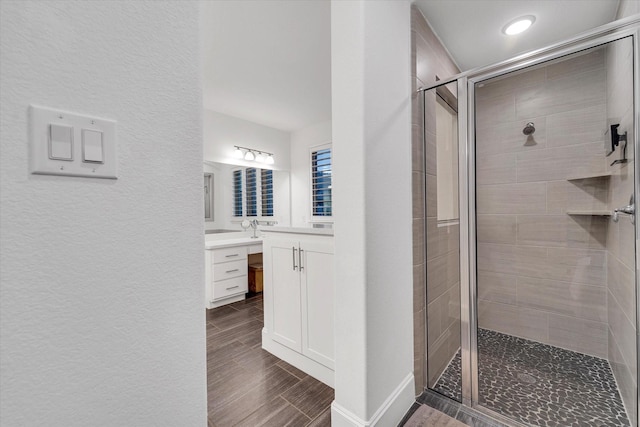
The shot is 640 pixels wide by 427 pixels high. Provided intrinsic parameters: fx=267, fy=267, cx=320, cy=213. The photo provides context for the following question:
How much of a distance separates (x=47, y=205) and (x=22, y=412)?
0.37 m

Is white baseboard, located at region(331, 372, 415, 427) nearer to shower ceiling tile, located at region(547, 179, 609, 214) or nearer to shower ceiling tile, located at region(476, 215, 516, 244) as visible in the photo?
shower ceiling tile, located at region(476, 215, 516, 244)

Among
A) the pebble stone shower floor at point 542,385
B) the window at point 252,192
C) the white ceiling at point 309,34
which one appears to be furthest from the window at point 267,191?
the pebble stone shower floor at point 542,385

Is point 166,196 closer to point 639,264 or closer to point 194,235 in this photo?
point 194,235

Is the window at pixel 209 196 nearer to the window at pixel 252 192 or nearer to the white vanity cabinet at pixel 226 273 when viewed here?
the window at pixel 252 192

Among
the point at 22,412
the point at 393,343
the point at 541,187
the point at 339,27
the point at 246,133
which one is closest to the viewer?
the point at 22,412

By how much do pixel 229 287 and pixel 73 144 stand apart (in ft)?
10.1

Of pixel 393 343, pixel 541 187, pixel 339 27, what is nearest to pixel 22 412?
pixel 393 343

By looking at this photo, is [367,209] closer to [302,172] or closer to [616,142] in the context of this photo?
[616,142]

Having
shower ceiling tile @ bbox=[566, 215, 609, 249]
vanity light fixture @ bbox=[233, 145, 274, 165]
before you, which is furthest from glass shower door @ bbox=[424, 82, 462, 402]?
vanity light fixture @ bbox=[233, 145, 274, 165]

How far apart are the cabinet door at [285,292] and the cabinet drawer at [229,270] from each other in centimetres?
130

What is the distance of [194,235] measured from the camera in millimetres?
691

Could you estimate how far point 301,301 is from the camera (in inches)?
75.9

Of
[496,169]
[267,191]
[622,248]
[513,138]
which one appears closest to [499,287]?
[622,248]

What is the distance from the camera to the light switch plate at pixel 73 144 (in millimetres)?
484
